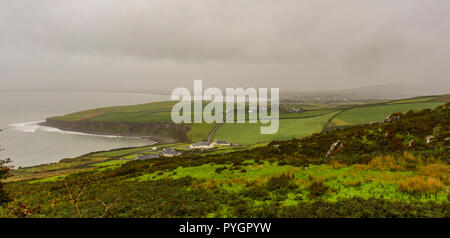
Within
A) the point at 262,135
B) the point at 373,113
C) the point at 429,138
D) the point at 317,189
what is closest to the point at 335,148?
the point at 429,138

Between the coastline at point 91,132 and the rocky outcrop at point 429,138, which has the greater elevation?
the rocky outcrop at point 429,138

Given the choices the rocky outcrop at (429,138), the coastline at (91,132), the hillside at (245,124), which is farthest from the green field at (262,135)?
the rocky outcrop at (429,138)

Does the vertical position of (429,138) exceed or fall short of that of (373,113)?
it exceeds it

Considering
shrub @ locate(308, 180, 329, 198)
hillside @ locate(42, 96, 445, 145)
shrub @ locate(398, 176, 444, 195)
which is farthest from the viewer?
hillside @ locate(42, 96, 445, 145)

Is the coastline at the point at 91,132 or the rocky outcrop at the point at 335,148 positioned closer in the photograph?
the rocky outcrop at the point at 335,148

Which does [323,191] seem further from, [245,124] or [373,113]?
[245,124]

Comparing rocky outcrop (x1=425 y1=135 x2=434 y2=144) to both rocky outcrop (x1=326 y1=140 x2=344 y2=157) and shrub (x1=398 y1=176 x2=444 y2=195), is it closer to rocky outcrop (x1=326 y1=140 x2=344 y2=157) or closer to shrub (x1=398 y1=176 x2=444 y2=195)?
rocky outcrop (x1=326 y1=140 x2=344 y2=157)

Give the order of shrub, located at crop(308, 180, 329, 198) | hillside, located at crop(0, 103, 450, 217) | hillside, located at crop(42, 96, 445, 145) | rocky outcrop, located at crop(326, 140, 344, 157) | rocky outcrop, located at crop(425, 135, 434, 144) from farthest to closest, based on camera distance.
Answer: hillside, located at crop(42, 96, 445, 145) < rocky outcrop, located at crop(326, 140, 344, 157) < rocky outcrop, located at crop(425, 135, 434, 144) < shrub, located at crop(308, 180, 329, 198) < hillside, located at crop(0, 103, 450, 217)

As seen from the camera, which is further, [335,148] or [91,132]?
[91,132]

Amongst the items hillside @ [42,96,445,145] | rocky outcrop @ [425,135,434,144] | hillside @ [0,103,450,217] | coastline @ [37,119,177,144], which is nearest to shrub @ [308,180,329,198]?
hillside @ [0,103,450,217]

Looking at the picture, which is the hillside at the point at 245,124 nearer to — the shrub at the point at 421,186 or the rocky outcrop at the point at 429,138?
the rocky outcrop at the point at 429,138

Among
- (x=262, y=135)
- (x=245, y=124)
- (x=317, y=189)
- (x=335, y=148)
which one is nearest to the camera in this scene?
(x=317, y=189)
